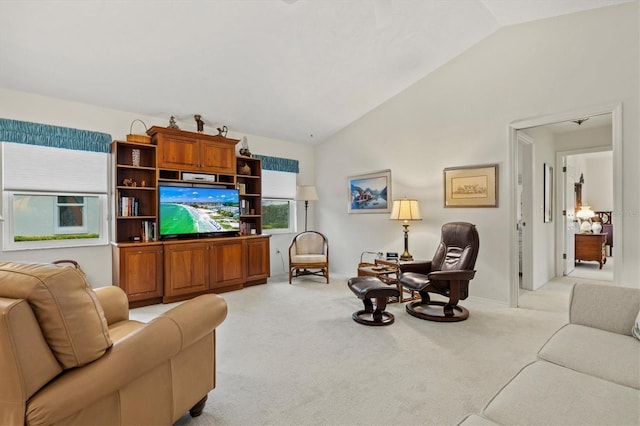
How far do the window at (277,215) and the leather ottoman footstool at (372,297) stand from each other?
2760mm

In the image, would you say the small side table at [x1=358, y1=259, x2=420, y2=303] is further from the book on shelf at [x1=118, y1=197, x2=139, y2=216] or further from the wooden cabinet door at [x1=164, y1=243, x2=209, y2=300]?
the book on shelf at [x1=118, y1=197, x2=139, y2=216]

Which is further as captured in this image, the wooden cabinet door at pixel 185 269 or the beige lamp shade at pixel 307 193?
the beige lamp shade at pixel 307 193

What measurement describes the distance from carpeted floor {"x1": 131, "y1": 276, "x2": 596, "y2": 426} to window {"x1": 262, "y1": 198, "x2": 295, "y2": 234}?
83.1 inches

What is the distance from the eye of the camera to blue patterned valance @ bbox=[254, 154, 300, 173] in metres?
5.67

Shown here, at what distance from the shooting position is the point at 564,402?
Result: 125 centimetres

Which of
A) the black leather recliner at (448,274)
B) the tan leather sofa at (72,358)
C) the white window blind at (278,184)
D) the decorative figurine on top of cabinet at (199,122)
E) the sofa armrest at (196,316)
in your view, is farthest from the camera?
the white window blind at (278,184)

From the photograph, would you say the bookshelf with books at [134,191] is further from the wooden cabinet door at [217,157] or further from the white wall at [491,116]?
the white wall at [491,116]

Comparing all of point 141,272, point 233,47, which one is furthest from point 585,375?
point 141,272

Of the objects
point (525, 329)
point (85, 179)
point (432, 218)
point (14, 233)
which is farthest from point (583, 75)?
point (14, 233)

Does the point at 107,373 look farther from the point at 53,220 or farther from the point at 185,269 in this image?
the point at 53,220

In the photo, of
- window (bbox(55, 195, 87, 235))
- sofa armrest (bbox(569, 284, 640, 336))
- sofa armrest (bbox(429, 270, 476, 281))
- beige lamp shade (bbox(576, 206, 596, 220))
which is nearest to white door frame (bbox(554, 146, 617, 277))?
beige lamp shade (bbox(576, 206, 596, 220))

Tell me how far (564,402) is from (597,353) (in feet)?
1.88

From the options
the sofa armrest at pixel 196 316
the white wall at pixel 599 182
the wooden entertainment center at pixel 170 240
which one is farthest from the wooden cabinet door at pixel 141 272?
the white wall at pixel 599 182

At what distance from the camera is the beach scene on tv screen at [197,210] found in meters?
4.24
